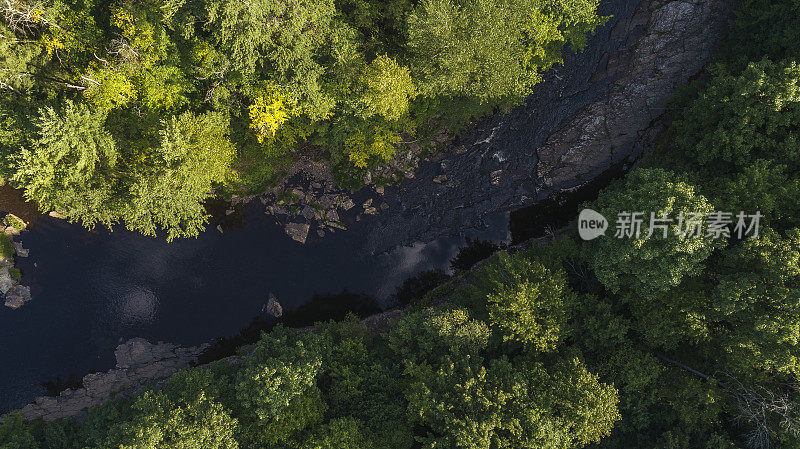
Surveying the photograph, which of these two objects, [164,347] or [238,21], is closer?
[238,21]

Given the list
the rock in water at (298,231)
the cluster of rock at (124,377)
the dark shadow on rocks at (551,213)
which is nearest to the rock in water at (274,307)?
the rock in water at (298,231)

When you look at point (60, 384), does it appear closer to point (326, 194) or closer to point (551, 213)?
point (326, 194)

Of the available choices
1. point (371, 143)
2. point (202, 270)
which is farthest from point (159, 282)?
point (371, 143)

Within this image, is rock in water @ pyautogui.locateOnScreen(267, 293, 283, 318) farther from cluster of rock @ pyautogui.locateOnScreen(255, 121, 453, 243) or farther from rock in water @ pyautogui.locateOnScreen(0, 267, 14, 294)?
rock in water @ pyautogui.locateOnScreen(0, 267, 14, 294)

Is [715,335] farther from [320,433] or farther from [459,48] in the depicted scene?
[320,433]

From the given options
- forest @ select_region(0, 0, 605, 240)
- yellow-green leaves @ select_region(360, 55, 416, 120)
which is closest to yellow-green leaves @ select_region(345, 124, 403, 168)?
forest @ select_region(0, 0, 605, 240)

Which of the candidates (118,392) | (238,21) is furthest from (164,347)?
(238,21)
